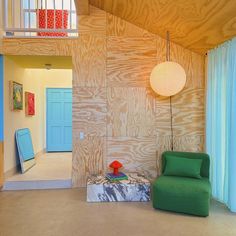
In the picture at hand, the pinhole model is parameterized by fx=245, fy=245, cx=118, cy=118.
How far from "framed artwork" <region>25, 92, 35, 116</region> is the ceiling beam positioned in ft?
8.37

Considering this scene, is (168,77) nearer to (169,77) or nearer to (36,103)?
(169,77)

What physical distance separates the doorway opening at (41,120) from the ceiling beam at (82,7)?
86 centimetres

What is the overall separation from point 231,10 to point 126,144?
2644 mm

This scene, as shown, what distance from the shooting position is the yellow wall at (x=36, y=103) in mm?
4543

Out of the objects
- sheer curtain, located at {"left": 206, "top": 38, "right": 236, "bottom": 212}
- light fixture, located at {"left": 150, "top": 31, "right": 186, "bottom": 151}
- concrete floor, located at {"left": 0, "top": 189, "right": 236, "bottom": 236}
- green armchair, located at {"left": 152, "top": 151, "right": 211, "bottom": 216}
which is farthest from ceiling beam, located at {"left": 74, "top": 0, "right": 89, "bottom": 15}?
concrete floor, located at {"left": 0, "top": 189, "right": 236, "bottom": 236}

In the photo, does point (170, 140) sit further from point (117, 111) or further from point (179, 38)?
point (179, 38)

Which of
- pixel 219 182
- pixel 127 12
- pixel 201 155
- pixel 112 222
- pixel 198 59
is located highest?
pixel 127 12

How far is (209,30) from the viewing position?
3428 mm

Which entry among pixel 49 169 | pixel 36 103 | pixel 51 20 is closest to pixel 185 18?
pixel 51 20

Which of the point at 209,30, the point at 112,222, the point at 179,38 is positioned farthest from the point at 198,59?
the point at 112,222

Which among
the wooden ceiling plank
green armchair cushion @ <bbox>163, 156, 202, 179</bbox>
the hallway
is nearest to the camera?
the wooden ceiling plank

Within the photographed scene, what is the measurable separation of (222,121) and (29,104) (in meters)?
4.40

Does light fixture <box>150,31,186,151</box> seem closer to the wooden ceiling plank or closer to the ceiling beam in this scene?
the wooden ceiling plank

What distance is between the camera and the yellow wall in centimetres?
454
